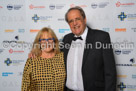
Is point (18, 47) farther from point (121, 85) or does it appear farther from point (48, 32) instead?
point (121, 85)

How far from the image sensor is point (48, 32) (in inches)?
61.9

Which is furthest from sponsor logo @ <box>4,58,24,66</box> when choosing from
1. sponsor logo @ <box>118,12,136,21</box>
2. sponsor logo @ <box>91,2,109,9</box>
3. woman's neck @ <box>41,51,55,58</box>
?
sponsor logo @ <box>118,12,136,21</box>

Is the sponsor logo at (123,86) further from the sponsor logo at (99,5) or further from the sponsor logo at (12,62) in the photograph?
the sponsor logo at (12,62)

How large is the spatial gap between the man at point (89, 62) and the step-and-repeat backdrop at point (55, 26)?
75 centimetres

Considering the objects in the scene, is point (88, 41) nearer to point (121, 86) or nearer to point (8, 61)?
point (121, 86)

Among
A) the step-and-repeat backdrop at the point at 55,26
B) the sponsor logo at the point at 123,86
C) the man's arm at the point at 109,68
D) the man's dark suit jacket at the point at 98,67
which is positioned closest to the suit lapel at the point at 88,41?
the man's dark suit jacket at the point at 98,67

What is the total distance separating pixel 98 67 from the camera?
1.43 meters

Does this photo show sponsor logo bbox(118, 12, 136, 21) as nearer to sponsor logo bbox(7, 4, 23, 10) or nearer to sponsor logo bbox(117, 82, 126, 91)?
sponsor logo bbox(117, 82, 126, 91)

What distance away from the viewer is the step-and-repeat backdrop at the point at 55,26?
2.19 metres

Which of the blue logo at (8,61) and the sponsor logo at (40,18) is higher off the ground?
the sponsor logo at (40,18)

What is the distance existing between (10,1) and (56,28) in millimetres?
936

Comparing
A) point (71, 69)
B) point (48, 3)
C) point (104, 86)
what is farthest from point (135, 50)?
point (48, 3)

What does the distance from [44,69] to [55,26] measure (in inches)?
39.6

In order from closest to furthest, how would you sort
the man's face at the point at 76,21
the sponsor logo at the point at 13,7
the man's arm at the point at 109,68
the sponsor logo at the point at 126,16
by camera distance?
the man's arm at the point at 109,68 → the man's face at the point at 76,21 → the sponsor logo at the point at 126,16 → the sponsor logo at the point at 13,7
